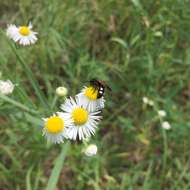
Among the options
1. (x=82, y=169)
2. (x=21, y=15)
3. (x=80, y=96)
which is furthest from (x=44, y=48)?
(x=80, y=96)

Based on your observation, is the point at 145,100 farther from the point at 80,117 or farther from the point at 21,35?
the point at 80,117

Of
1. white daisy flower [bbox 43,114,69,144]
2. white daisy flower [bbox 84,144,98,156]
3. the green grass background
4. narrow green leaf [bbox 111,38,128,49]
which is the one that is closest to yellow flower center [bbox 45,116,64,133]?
white daisy flower [bbox 43,114,69,144]

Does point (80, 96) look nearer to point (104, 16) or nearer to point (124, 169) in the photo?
point (124, 169)

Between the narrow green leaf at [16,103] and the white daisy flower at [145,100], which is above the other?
the white daisy flower at [145,100]

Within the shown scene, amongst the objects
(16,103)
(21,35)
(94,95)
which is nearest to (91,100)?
(94,95)

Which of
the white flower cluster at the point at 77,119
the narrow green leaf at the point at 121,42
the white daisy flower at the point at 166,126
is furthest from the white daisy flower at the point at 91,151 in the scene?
the narrow green leaf at the point at 121,42

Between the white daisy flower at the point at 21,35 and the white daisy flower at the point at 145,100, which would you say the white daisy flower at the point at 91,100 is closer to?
the white daisy flower at the point at 21,35
